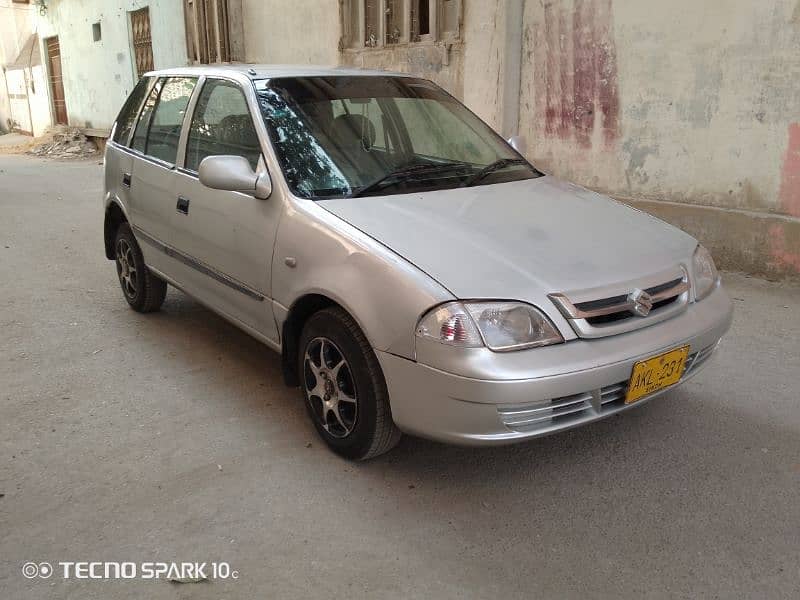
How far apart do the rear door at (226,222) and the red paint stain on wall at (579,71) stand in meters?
3.92

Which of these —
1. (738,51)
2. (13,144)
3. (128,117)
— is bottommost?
(13,144)

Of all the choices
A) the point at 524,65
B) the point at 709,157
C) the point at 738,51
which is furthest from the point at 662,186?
the point at 524,65

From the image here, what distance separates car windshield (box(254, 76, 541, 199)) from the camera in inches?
129

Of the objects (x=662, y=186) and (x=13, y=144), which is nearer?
(x=662, y=186)

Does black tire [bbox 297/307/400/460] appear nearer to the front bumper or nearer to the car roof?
the front bumper

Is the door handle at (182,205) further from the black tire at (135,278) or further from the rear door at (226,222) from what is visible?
the black tire at (135,278)

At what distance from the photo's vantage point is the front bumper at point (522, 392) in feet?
8.09

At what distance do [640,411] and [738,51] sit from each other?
3.45 metres

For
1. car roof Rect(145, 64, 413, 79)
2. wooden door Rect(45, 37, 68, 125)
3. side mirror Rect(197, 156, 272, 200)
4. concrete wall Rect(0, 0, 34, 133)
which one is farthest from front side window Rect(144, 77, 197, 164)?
concrete wall Rect(0, 0, 34, 133)

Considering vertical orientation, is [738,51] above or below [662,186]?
above

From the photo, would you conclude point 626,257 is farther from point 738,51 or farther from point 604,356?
point 738,51

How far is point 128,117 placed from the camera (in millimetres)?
4887

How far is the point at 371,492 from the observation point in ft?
9.45

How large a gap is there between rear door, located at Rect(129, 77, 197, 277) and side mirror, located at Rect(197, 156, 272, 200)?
0.91 metres
